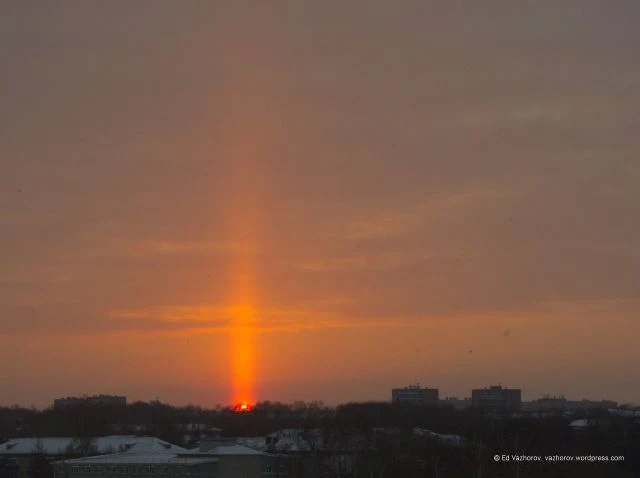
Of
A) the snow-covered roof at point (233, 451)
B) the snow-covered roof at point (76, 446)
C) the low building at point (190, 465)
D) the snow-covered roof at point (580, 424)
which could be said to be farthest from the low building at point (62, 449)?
the snow-covered roof at point (580, 424)

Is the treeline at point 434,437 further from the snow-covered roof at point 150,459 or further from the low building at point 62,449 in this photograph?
the low building at point 62,449

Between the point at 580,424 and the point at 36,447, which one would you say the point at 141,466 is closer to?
the point at 36,447

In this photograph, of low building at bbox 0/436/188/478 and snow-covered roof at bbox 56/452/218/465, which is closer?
snow-covered roof at bbox 56/452/218/465

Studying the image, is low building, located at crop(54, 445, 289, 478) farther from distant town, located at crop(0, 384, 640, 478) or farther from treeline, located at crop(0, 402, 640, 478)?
treeline, located at crop(0, 402, 640, 478)

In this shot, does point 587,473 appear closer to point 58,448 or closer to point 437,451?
point 437,451

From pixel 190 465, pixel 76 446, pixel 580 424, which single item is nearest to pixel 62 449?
pixel 76 446

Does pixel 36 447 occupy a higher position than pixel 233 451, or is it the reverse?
pixel 36 447

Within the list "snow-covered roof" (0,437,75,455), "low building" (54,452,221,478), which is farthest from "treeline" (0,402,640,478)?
"snow-covered roof" (0,437,75,455)

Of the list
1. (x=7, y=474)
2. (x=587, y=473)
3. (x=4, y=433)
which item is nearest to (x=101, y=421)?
(x=4, y=433)
